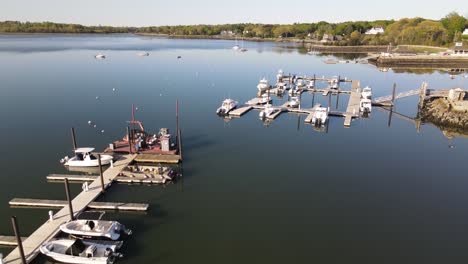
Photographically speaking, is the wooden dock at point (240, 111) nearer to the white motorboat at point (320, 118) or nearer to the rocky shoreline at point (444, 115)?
the white motorboat at point (320, 118)

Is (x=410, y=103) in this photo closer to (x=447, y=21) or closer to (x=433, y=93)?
(x=433, y=93)

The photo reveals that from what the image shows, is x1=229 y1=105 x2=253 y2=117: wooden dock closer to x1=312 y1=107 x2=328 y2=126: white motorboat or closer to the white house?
x1=312 y1=107 x2=328 y2=126: white motorboat

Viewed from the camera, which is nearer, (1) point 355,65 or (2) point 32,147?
(2) point 32,147

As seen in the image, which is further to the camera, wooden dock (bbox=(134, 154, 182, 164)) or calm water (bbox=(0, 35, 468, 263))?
wooden dock (bbox=(134, 154, 182, 164))

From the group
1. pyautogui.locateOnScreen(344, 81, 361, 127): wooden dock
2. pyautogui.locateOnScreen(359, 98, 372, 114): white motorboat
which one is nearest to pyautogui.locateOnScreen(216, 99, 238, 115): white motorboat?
pyautogui.locateOnScreen(344, 81, 361, 127): wooden dock

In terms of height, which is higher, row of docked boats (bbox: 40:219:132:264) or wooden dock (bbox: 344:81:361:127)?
wooden dock (bbox: 344:81:361:127)

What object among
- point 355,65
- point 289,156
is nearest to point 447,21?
point 355,65

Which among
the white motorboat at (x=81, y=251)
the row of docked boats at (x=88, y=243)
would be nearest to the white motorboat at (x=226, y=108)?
the row of docked boats at (x=88, y=243)
